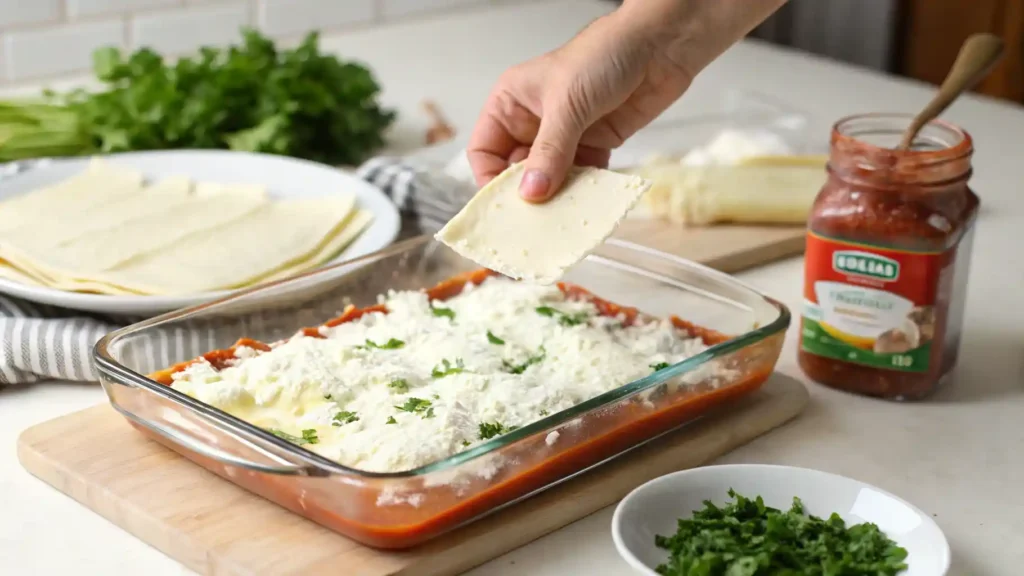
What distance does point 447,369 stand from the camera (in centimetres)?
133

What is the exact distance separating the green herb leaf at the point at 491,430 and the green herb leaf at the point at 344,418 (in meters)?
0.13

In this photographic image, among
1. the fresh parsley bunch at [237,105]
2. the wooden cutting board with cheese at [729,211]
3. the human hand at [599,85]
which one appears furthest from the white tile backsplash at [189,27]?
the human hand at [599,85]

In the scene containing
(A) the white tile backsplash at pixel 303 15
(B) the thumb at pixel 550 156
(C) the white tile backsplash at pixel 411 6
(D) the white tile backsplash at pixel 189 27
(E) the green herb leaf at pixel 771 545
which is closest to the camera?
(E) the green herb leaf at pixel 771 545

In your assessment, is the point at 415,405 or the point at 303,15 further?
the point at 303,15

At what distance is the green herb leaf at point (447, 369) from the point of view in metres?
1.32

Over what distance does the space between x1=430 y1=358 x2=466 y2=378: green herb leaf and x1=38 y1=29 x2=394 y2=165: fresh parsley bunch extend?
0.90 m

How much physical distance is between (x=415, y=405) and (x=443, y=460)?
16cm

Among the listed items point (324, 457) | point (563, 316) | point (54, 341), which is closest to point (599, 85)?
point (563, 316)

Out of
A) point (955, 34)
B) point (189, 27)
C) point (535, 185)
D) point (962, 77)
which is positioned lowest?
point (955, 34)

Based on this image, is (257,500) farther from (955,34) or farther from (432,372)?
(955,34)

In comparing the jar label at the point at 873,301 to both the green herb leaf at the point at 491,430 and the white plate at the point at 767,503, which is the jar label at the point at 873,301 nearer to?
the white plate at the point at 767,503

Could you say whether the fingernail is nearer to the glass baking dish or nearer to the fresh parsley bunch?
the glass baking dish

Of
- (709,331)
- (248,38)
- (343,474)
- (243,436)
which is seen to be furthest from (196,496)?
(248,38)

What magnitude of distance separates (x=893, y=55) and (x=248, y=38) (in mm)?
2272
